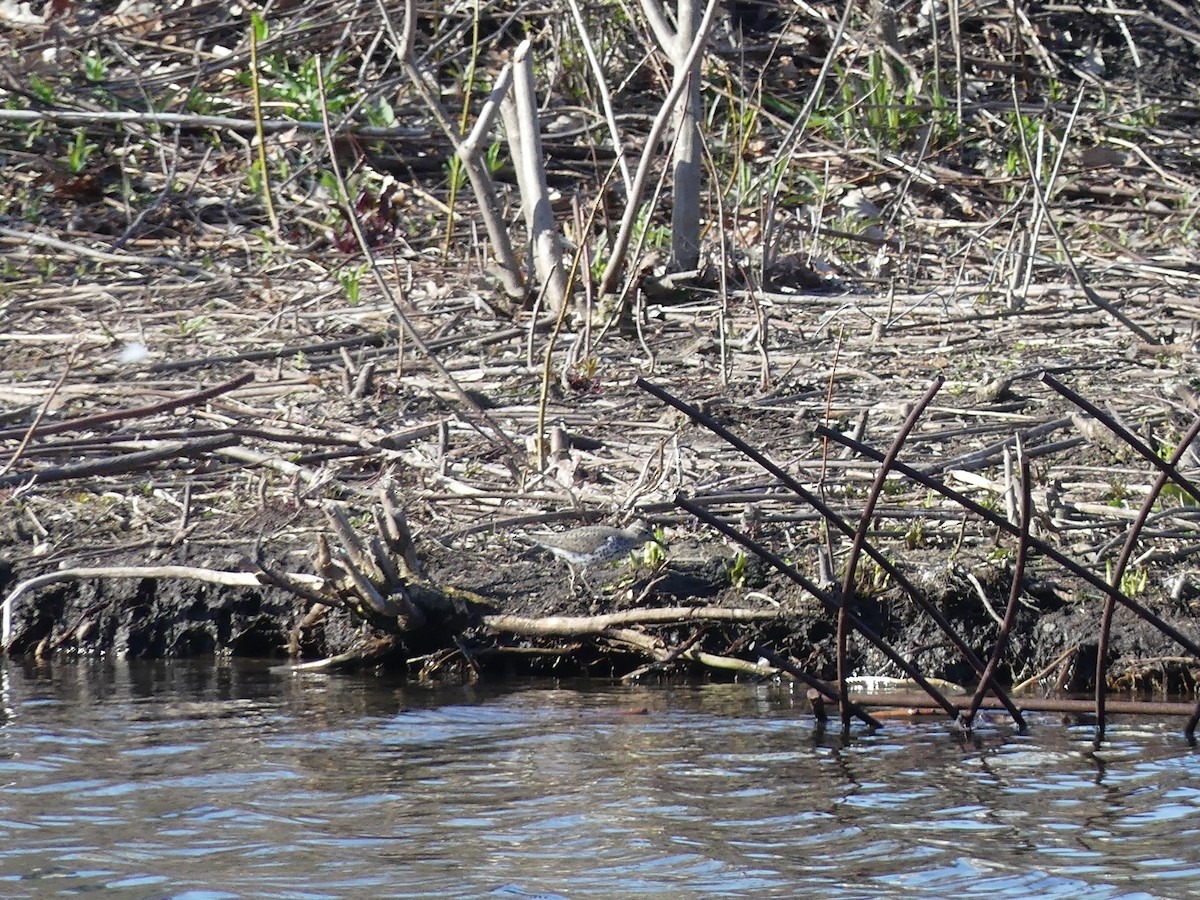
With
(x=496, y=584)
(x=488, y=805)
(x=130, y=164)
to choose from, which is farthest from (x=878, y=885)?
(x=130, y=164)

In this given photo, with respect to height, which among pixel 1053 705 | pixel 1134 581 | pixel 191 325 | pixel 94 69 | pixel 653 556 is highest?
pixel 94 69

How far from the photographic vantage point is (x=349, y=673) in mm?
5035

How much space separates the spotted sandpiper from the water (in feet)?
1.49

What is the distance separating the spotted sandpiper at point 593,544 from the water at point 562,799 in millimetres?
455

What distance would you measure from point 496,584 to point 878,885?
2.29 metres

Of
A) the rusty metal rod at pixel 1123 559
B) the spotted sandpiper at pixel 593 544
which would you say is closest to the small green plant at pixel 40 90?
the spotted sandpiper at pixel 593 544

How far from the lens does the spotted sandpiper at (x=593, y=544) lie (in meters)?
5.12

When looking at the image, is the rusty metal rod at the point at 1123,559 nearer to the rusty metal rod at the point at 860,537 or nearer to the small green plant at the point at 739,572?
the rusty metal rod at the point at 860,537

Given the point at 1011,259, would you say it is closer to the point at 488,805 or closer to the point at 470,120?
the point at 470,120

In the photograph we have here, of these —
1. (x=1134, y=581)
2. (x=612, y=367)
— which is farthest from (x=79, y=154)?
(x=1134, y=581)

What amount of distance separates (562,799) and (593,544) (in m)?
1.49

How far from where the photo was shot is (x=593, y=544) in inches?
201

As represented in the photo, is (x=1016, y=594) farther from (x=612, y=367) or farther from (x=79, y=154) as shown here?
(x=79, y=154)

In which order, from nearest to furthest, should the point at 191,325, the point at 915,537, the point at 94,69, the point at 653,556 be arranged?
the point at 653,556, the point at 915,537, the point at 191,325, the point at 94,69
